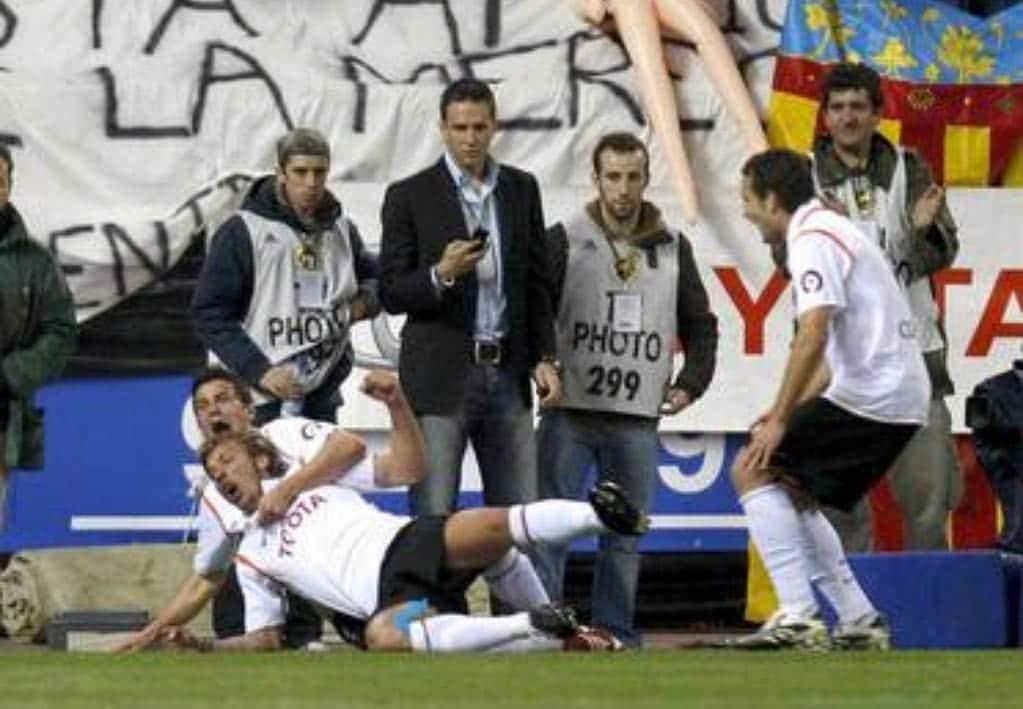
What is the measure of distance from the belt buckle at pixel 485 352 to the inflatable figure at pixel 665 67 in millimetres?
2645

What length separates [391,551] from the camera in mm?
13961

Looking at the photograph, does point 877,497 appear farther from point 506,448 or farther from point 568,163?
point 506,448

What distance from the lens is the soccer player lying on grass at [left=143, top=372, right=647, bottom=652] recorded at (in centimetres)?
1357

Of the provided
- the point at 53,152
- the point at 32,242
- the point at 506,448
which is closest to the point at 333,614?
the point at 506,448

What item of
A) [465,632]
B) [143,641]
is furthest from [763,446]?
[143,641]

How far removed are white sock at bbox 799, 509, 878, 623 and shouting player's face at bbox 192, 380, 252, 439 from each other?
6.95 feet

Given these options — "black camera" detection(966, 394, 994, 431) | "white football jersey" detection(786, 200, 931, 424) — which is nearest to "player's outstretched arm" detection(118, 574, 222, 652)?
"white football jersey" detection(786, 200, 931, 424)

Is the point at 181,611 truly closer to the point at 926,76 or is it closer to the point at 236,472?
the point at 236,472

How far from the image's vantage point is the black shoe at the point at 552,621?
13.5 meters

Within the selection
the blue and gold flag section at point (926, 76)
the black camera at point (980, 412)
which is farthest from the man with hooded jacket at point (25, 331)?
the blue and gold flag section at point (926, 76)

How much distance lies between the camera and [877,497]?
711 inches

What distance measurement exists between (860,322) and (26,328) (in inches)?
142

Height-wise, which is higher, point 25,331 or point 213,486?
point 25,331

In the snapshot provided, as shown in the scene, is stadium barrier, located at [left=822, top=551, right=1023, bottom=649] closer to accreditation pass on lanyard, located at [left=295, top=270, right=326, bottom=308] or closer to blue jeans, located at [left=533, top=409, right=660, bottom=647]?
blue jeans, located at [left=533, top=409, right=660, bottom=647]
